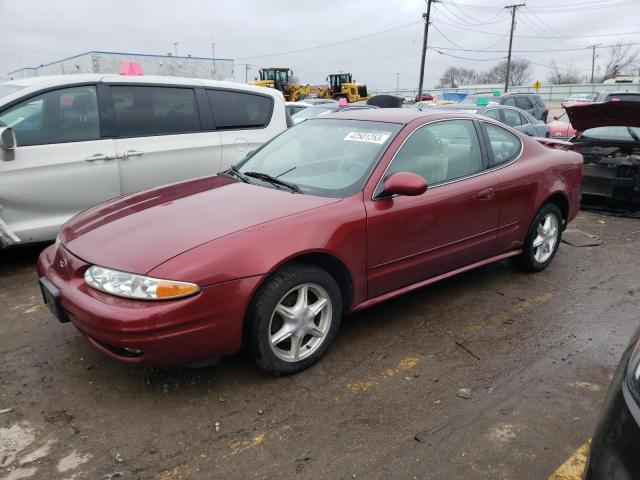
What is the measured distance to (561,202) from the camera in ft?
15.9

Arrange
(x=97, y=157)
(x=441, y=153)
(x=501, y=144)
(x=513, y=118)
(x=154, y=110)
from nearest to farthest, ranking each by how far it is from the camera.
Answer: (x=441, y=153) < (x=501, y=144) < (x=97, y=157) < (x=154, y=110) < (x=513, y=118)

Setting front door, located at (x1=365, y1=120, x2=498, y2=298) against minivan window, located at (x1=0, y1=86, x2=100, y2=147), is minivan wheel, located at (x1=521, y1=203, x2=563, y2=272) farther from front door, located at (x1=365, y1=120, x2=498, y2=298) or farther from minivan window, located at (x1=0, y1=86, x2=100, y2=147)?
minivan window, located at (x1=0, y1=86, x2=100, y2=147)

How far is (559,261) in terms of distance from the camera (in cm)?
529

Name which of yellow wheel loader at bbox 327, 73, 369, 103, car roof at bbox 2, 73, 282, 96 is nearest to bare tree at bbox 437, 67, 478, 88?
yellow wheel loader at bbox 327, 73, 369, 103

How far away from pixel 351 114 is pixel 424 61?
31.9 metres

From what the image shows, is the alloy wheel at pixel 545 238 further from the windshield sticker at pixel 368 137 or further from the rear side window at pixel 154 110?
the rear side window at pixel 154 110

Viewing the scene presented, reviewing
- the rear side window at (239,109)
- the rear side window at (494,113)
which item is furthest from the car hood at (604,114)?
the rear side window at (239,109)

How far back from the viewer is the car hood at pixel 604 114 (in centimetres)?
642

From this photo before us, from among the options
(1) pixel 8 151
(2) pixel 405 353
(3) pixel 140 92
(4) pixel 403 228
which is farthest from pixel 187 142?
(2) pixel 405 353

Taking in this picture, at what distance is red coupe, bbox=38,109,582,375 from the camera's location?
260cm

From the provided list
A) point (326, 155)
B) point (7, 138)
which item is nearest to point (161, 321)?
point (326, 155)

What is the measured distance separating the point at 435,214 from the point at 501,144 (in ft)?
3.95

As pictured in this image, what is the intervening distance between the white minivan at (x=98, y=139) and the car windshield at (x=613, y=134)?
16.8ft

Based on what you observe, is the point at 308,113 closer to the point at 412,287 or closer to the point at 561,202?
the point at 561,202
